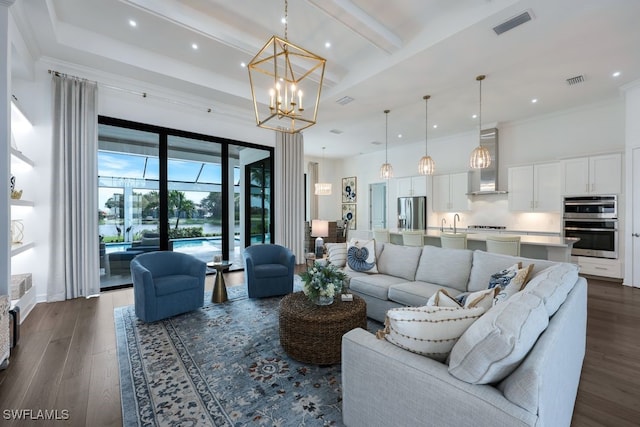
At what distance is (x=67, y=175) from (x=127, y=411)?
3694 mm

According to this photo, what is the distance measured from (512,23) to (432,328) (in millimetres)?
3449

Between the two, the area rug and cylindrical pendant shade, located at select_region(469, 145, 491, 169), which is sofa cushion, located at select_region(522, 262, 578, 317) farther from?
cylindrical pendant shade, located at select_region(469, 145, 491, 169)

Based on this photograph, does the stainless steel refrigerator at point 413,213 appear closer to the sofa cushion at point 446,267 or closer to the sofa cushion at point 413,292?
the sofa cushion at point 446,267

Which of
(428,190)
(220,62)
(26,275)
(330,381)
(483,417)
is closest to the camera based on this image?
(483,417)

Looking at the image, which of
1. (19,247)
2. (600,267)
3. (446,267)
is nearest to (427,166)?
(446,267)

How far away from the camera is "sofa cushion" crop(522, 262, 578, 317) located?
5.03ft

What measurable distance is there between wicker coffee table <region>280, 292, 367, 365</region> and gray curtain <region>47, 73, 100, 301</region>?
139 inches

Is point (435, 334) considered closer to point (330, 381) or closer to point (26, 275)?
point (330, 381)

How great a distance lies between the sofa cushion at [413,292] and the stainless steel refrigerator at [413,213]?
475 centimetres

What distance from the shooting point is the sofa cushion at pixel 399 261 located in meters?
3.58

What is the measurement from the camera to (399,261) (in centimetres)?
371

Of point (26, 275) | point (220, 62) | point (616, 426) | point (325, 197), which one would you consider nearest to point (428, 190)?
point (325, 197)

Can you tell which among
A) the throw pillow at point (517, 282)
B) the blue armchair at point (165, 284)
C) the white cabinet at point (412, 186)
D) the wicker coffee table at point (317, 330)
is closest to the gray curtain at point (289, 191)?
the blue armchair at point (165, 284)

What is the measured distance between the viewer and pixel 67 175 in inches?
159
